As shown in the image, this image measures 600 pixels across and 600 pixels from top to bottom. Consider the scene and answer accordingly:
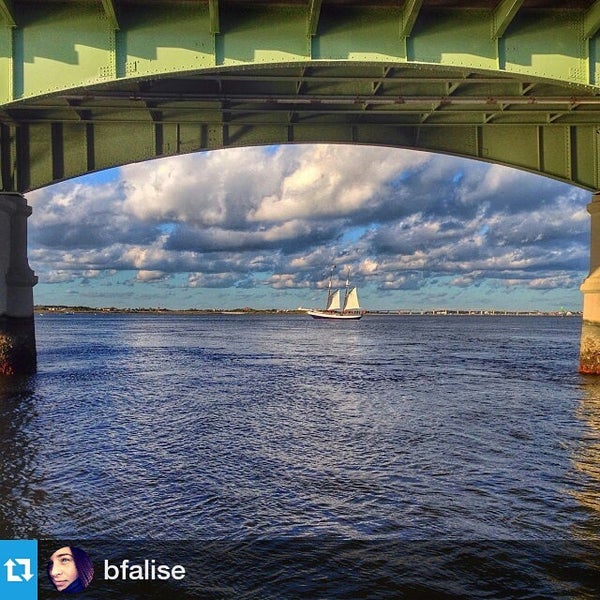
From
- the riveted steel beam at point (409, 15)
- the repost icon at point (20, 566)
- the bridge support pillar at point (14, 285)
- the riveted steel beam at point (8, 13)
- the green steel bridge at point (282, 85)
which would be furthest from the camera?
the bridge support pillar at point (14, 285)

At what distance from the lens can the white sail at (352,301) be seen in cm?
18162

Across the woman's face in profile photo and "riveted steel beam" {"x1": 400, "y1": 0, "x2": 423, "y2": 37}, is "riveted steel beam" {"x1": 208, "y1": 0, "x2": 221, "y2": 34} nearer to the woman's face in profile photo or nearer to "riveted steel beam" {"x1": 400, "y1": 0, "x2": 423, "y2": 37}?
"riveted steel beam" {"x1": 400, "y1": 0, "x2": 423, "y2": 37}

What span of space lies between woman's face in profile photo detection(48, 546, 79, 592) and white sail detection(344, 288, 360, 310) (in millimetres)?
174762

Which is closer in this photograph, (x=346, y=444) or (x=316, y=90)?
(x=346, y=444)

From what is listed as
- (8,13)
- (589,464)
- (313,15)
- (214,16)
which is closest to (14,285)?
(8,13)

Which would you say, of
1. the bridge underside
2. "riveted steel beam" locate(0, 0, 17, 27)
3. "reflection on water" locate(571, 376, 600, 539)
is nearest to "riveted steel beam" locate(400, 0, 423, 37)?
the bridge underside

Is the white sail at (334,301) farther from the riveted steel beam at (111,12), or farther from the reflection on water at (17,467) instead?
the riveted steel beam at (111,12)

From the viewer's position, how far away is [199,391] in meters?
25.0

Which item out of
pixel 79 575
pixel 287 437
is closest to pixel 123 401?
pixel 287 437

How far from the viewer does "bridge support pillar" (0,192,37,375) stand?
2208 centimetres

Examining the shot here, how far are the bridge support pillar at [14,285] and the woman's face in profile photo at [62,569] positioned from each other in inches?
676

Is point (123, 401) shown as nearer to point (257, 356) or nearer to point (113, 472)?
point (113, 472)

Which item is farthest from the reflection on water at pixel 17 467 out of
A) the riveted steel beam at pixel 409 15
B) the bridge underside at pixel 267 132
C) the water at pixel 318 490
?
the riveted steel beam at pixel 409 15

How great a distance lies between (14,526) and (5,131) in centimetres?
1911
